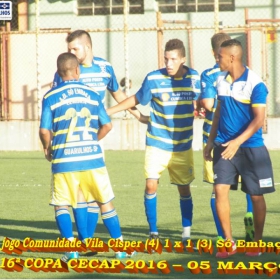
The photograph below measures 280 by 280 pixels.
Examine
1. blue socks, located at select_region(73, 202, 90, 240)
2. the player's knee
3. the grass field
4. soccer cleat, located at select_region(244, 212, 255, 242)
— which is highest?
the player's knee

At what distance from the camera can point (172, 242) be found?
8.93 meters

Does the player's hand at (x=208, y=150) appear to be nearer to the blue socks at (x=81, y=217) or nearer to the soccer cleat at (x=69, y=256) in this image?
the blue socks at (x=81, y=217)

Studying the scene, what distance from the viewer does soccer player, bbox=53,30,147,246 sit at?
865 cm

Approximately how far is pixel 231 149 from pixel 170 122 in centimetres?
125

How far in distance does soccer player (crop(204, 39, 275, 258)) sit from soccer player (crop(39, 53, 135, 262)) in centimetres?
104

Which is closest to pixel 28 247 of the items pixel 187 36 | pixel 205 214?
pixel 205 214

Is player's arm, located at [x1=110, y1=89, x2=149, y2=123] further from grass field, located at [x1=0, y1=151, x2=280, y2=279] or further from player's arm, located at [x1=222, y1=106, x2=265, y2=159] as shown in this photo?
player's arm, located at [x1=222, y1=106, x2=265, y2=159]

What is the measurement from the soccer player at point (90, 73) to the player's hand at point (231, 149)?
148 centimetres

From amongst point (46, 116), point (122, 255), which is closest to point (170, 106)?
point (46, 116)

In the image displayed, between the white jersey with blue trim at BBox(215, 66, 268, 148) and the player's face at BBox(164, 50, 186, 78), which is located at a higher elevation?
the player's face at BBox(164, 50, 186, 78)

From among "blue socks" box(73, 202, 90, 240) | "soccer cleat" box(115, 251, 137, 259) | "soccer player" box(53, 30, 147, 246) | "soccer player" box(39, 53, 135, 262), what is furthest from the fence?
"soccer cleat" box(115, 251, 137, 259)

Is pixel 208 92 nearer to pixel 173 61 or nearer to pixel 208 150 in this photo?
pixel 173 61

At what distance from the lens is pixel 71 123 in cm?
770

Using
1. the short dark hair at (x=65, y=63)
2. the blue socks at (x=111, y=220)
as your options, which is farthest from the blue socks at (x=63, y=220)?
the short dark hair at (x=65, y=63)
